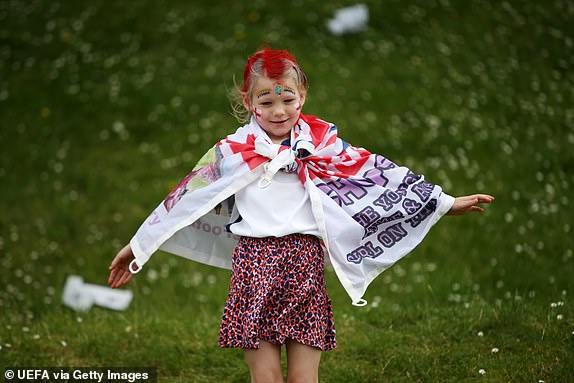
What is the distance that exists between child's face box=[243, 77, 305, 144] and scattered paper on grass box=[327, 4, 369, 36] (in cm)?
828

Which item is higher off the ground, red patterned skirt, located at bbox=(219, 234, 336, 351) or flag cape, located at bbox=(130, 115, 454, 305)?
flag cape, located at bbox=(130, 115, 454, 305)

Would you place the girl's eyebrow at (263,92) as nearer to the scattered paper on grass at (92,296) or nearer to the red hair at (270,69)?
the red hair at (270,69)

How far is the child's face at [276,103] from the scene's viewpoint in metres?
4.37

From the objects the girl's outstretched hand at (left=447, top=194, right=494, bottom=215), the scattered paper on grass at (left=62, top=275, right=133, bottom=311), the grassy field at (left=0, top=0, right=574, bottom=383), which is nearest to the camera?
the girl's outstretched hand at (left=447, top=194, right=494, bottom=215)

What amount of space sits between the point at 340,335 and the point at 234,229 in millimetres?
1961

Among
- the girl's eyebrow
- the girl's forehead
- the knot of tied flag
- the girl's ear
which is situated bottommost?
the knot of tied flag

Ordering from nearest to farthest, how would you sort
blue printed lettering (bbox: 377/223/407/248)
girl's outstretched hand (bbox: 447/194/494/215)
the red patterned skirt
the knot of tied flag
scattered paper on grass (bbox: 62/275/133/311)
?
the red patterned skirt
the knot of tied flag
girl's outstretched hand (bbox: 447/194/494/215)
blue printed lettering (bbox: 377/223/407/248)
scattered paper on grass (bbox: 62/275/133/311)

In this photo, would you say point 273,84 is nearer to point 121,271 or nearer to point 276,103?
point 276,103

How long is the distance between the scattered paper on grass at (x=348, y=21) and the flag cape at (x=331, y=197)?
321 inches

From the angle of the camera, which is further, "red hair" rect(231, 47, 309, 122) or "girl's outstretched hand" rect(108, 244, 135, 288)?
"girl's outstretched hand" rect(108, 244, 135, 288)

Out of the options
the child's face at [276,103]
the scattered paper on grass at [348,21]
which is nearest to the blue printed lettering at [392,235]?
the child's face at [276,103]

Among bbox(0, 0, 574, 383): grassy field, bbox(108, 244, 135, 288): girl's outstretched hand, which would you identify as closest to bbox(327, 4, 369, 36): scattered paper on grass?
bbox(0, 0, 574, 383): grassy field

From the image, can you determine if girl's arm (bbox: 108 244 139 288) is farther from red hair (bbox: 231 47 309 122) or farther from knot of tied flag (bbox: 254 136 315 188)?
red hair (bbox: 231 47 309 122)

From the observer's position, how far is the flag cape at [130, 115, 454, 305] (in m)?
4.38
